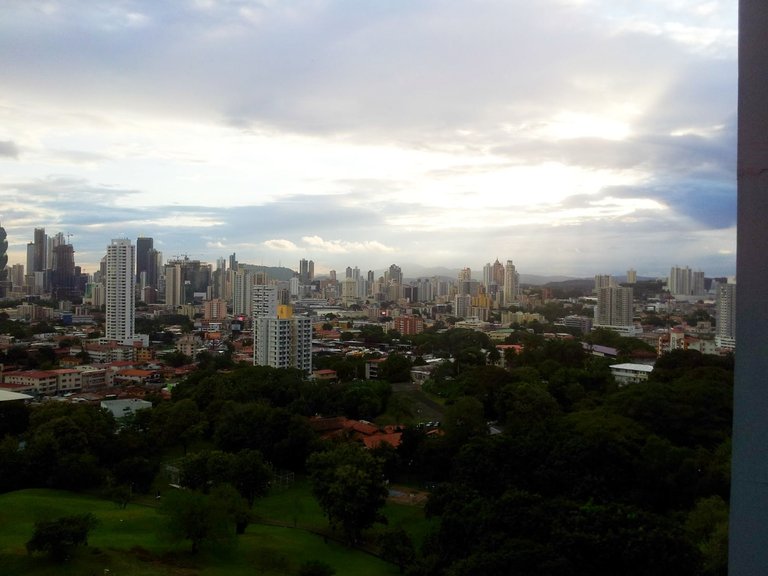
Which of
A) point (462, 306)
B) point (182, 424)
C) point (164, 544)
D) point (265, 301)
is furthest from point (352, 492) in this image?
point (462, 306)

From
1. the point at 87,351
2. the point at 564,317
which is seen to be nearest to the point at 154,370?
the point at 87,351

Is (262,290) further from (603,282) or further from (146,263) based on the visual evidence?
(146,263)

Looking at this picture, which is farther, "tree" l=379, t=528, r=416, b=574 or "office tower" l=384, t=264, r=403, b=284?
"office tower" l=384, t=264, r=403, b=284

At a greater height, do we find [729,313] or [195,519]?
[729,313]

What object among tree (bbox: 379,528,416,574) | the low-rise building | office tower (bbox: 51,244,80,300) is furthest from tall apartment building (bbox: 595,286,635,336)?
office tower (bbox: 51,244,80,300)

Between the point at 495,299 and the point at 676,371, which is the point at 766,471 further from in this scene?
the point at 495,299

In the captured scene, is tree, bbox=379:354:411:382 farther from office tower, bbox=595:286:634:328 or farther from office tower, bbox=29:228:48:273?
office tower, bbox=29:228:48:273

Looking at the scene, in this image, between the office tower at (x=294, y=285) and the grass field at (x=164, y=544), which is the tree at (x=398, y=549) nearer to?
the grass field at (x=164, y=544)
